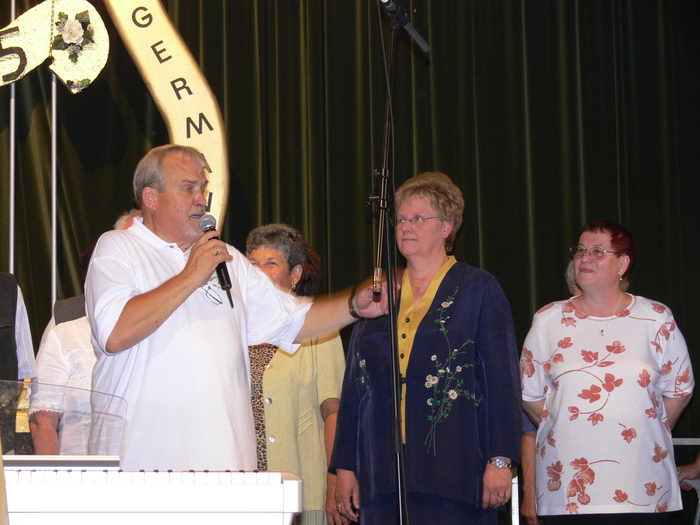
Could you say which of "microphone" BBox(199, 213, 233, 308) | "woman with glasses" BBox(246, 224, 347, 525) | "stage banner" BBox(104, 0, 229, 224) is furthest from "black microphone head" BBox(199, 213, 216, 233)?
"stage banner" BBox(104, 0, 229, 224)

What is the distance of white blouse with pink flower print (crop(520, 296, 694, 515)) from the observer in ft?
10.6

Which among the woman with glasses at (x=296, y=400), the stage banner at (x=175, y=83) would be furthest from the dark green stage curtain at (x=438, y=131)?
the woman with glasses at (x=296, y=400)

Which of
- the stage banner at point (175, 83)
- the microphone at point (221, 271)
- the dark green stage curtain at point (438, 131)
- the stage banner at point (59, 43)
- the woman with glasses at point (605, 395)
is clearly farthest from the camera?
the dark green stage curtain at point (438, 131)

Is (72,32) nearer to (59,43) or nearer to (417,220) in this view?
(59,43)

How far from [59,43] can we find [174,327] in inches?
94.6

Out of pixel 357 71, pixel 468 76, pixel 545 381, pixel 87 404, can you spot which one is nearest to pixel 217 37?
pixel 357 71

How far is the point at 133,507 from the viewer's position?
4.96ft

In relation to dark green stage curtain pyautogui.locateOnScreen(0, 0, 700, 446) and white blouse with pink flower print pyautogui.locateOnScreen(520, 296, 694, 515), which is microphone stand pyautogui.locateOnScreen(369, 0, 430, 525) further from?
dark green stage curtain pyautogui.locateOnScreen(0, 0, 700, 446)

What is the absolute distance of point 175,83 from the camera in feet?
14.7

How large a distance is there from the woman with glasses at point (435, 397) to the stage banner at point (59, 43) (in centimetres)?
198

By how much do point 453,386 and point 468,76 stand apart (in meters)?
2.33

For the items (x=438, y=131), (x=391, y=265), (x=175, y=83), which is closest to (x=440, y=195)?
(x=391, y=265)

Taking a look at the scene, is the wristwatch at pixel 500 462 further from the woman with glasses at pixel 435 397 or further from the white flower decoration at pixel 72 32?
the white flower decoration at pixel 72 32

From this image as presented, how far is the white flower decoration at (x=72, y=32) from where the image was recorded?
171 inches
